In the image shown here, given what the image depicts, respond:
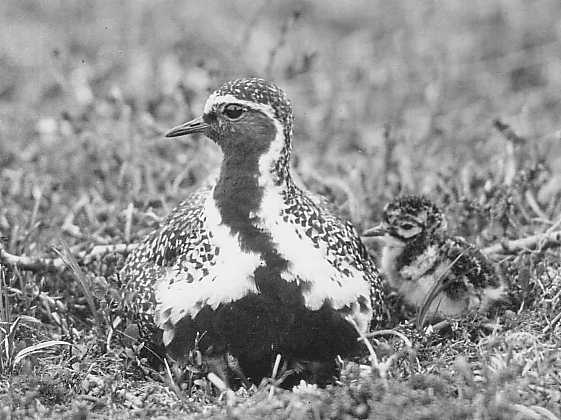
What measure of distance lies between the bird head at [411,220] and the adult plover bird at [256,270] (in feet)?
2.00

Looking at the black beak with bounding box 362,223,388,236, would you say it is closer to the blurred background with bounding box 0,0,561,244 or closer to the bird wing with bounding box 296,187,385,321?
the bird wing with bounding box 296,187,385,321

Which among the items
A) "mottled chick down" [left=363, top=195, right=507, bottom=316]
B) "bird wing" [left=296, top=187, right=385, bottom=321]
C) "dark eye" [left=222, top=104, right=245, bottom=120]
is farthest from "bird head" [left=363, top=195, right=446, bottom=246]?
"dark eye" [left=222, top=104, right=245, bottom=120]

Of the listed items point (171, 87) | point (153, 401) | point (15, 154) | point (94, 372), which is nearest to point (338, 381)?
point (153, 401)

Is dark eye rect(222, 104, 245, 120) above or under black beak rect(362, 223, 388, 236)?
above

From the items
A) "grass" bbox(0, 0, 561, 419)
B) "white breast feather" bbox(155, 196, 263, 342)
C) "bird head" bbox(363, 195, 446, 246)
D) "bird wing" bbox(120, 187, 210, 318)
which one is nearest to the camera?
"grass" bbox(0, 0, 561, 419)

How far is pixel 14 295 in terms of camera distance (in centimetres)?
540

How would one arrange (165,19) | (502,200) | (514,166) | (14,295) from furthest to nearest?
(165,19) → (514,166) → (502,200) → (14,295)

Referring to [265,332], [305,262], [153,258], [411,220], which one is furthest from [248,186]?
[411,220]

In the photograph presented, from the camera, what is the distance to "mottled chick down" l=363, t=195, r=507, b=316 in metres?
5.37

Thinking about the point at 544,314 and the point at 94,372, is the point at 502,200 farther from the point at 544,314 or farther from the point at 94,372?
the point at 94,372

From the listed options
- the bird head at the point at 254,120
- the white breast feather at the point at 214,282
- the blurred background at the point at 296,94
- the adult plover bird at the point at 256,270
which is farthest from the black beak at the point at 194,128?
the blurred background at the point at 296,94

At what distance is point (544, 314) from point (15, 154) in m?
4.40

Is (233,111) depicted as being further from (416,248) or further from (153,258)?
(416,248)

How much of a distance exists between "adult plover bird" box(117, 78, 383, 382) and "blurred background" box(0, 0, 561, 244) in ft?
5.08
